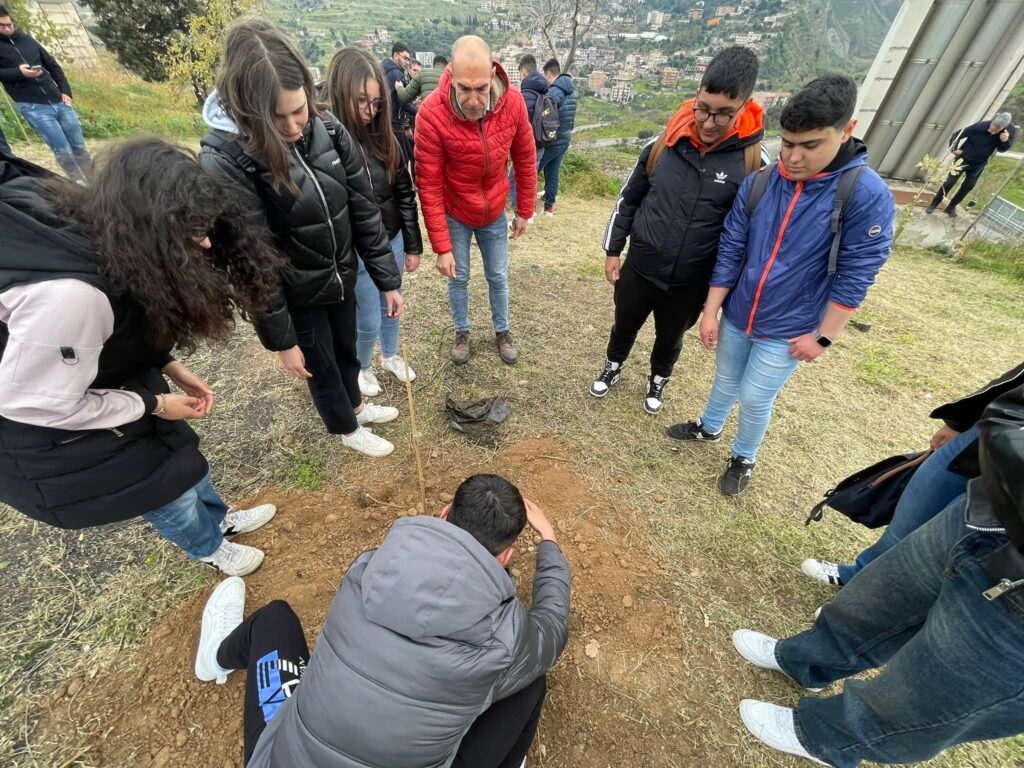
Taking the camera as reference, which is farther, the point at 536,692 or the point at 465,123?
the point at 465,123

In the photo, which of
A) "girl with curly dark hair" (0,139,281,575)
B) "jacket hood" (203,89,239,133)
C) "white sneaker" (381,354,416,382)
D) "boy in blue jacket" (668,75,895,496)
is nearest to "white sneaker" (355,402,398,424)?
"white sneaker" (381,354,416,382)

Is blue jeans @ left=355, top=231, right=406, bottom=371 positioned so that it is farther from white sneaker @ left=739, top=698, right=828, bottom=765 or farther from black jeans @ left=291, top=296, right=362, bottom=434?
white sneaker @ left=739, top=698, right=828, bottom=765

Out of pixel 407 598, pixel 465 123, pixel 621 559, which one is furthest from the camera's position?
pixel 465 123

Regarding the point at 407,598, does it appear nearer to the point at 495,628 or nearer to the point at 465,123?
the point at 495,628

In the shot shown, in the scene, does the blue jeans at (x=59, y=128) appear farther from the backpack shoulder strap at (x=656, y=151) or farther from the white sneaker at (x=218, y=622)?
the backpack shoulder strap at (x=656, y=151)

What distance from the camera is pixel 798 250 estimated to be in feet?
6.21

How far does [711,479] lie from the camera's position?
2.73 meters

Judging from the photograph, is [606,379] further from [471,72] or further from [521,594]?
[471,72]

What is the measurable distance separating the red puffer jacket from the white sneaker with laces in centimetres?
256

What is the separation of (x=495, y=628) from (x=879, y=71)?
1177cm

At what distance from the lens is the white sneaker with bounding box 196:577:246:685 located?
1.72 meters

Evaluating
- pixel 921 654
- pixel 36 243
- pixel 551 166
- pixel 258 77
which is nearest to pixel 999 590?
pixel 921 654

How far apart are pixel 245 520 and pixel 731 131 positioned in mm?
2942

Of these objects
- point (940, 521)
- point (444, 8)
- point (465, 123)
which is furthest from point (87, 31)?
point (444, 8)
